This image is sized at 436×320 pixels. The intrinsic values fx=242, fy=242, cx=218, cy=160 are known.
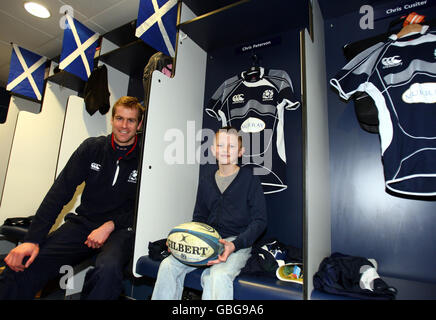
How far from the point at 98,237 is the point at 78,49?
208 cm

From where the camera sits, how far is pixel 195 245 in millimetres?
1222

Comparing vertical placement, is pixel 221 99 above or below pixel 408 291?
above

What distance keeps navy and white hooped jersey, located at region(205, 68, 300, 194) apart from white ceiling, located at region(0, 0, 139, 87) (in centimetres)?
150

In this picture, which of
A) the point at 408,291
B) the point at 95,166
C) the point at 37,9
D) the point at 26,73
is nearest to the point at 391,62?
the point at 408,291

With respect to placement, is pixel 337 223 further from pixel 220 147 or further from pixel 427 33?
pixel 427 33

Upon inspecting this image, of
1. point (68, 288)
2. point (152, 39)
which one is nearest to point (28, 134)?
point (68, 288)

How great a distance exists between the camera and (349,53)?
1706 mm

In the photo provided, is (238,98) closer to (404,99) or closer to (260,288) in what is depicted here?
(404,99)

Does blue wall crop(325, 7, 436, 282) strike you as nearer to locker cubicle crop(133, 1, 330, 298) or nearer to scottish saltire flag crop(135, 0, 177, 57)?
locker cubicle crop(133, 1, 330, 298)

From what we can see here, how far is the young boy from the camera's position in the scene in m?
1.18

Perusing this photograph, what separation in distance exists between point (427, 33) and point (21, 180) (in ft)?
12.9

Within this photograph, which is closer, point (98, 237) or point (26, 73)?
point (98, 237)

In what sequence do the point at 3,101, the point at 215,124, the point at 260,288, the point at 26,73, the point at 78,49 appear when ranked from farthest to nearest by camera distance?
the point at 3,101 → the point at 26,73 → the point at 78,49 → the point at 215,124 → the point at 260,288

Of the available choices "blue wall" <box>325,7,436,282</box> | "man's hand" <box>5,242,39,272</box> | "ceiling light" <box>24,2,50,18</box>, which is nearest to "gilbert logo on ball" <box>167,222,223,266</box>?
"man's hand" <box>5,242,39,272</box>
